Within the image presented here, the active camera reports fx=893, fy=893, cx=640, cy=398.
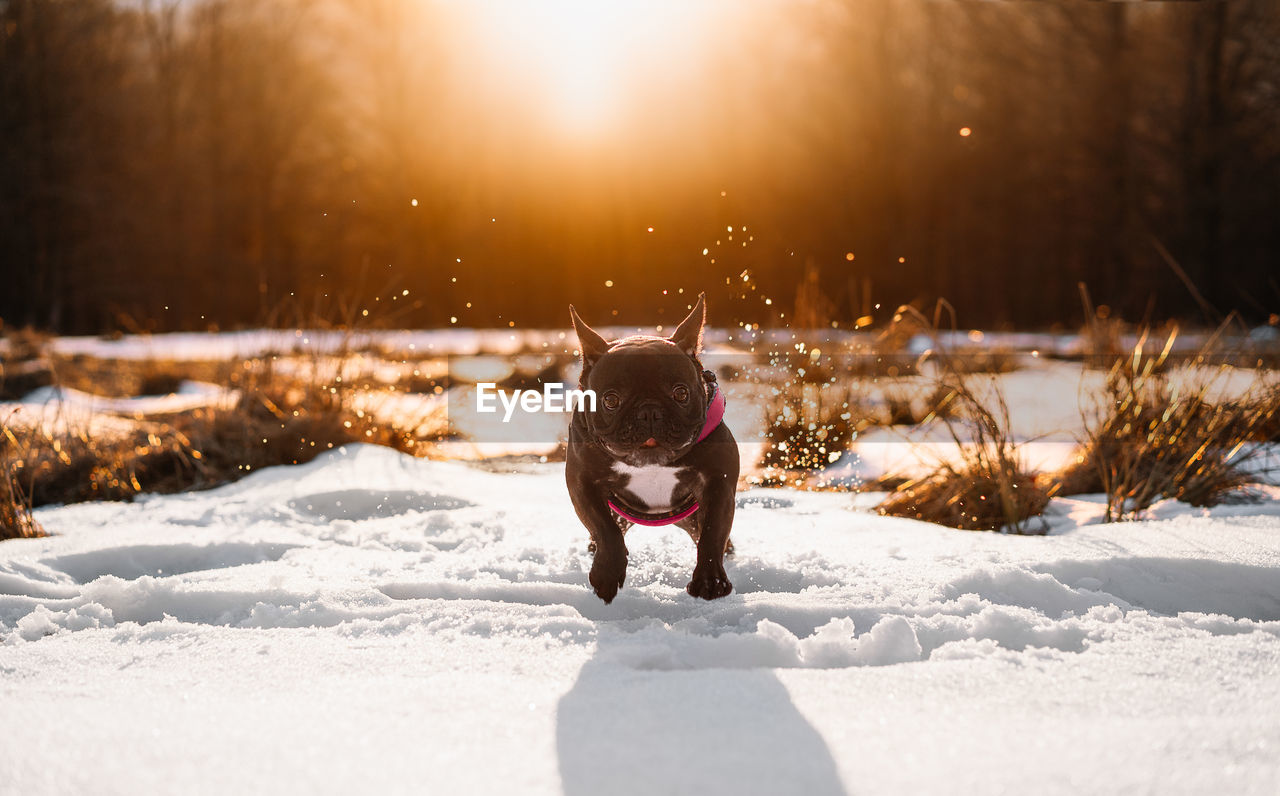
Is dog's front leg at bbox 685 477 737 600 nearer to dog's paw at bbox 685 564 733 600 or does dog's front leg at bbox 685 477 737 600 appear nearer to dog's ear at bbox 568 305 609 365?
dog's paw at bbox 685 564 733 600

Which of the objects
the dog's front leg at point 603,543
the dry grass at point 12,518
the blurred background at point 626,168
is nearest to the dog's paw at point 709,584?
the dog's front leg at point 603,543

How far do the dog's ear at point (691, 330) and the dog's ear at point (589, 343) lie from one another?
23cm

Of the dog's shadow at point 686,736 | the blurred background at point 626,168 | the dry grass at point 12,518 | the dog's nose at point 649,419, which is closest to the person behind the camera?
the dog's shadow at point 686,736

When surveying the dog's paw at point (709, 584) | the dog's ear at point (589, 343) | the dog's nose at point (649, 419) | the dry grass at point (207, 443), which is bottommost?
the dry grass at point (207, 443)

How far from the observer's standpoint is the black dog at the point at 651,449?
2.51 m

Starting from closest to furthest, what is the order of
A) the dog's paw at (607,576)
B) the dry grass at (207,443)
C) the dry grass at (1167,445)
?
the dog's paw at (607,576) → the dry grass at (1167,445) → the dry grass at (207,443)

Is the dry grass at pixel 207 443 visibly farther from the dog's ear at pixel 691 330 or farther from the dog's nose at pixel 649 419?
the dog's nose at pixel 649 419

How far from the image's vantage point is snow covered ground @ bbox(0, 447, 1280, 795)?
63.5 inches

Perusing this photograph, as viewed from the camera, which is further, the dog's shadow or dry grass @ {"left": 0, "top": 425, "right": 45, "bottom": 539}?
dry grass @ {"left": 0, "top": 425, "right": 45, "bottom": 539}

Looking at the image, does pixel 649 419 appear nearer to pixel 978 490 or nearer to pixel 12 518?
pixel 978 490

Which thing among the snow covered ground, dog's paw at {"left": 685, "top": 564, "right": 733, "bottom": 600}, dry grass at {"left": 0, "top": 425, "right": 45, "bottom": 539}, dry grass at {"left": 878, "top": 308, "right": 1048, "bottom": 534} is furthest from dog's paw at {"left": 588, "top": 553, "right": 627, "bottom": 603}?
dry grass at {"left": 0, "top": 425, "right": 45, "bottom": 539}

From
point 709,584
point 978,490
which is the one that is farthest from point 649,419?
point 978,490

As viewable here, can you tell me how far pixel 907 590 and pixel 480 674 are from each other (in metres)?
1.35

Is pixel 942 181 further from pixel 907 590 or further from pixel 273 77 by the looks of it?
pixel 907 590
